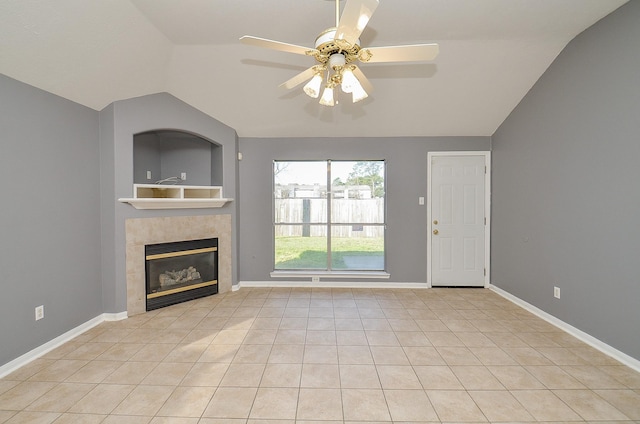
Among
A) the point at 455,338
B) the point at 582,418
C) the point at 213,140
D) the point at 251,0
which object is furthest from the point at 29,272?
the point at 582,418

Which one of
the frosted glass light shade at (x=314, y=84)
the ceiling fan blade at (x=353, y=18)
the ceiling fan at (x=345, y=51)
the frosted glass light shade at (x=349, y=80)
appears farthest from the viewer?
the frosted glass light shade at (x=314, y=84)

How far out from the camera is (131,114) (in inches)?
125

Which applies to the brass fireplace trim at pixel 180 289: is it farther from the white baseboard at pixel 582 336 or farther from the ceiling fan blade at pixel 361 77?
the white baseboard at pixel 582 336

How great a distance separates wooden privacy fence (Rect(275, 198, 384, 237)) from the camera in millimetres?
4461

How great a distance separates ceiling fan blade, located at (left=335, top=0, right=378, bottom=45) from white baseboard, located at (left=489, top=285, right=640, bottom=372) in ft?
10.9

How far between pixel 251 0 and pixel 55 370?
3.44 m

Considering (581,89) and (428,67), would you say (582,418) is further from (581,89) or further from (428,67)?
(428,67)

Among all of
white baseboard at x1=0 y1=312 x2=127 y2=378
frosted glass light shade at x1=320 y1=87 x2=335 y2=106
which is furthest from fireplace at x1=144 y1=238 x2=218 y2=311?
frosted glass light shade at x1=320 y1=87 x2=335 y2=106

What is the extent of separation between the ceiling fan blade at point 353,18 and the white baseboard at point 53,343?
11.6 feet

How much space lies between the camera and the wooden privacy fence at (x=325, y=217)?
14.6 feet

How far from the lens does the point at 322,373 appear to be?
2170mm

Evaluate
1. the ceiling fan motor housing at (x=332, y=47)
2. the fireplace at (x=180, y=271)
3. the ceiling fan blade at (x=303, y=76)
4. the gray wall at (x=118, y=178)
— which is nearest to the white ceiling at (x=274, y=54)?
the gray wall at (x=118, y=178)

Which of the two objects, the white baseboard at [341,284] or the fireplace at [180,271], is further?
the white baseboard at [341,284]

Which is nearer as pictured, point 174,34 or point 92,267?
point 174,34
